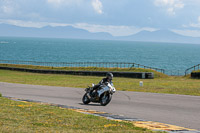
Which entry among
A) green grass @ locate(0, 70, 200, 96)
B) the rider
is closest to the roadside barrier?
green grass @ locate(0, 70, 200, 96)

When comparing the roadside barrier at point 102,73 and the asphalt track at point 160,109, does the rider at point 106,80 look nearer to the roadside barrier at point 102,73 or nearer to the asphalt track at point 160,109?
the asphalt track at point 160,109

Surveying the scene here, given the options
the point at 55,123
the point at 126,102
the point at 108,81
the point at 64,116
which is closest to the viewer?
the point at 55,123

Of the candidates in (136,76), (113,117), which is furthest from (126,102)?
(136,76)

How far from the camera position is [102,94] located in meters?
15.8

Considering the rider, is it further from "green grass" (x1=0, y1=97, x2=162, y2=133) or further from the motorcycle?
"green grass" (x1=0, y1=97, x2=162, y2=133)

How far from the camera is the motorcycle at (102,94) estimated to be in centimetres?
1522

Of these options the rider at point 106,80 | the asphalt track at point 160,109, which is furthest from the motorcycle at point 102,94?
the asphalt track at point 160,109

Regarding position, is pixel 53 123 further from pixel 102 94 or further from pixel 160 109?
→ pixel 102 94

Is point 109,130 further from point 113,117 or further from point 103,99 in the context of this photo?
point 103,99

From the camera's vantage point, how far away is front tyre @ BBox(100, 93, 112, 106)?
616 inches

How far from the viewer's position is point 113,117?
37.6 feet

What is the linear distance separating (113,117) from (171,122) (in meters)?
1.93

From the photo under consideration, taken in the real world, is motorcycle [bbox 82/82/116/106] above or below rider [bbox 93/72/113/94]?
below

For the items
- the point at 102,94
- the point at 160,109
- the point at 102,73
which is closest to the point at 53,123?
the point at 160,109
